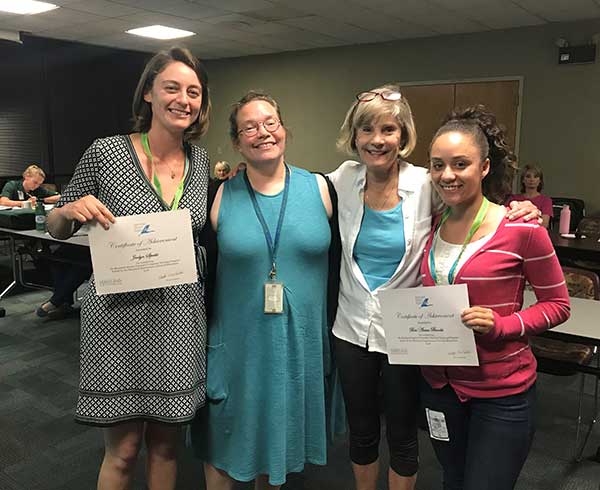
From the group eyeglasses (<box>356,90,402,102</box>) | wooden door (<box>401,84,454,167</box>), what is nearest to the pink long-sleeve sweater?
eyeglasses (<box>356,90,402,102</box>)

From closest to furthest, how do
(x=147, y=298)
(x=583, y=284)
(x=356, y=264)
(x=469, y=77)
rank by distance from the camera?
(x=147, y=298) → (x=356, y=264) → (x=583, y=284) → (x=469, y=77)

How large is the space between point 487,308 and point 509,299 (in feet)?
0.25

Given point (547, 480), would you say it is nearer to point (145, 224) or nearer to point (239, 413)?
point (239, 413)

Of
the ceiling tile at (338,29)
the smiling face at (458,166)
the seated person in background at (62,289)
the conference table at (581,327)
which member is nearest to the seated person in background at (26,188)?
the seated person in background at (62,289)

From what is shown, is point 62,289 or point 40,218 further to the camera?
point 62,289

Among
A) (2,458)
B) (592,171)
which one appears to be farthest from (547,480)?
(592,171)

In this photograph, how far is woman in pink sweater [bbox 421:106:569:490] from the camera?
4.55 ft

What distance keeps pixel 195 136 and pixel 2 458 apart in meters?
1.95

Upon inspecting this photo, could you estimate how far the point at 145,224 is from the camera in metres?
1.52

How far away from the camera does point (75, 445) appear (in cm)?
276

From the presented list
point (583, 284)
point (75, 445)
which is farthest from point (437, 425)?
point (75, 445)

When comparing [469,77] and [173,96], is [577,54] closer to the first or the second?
[469,77]

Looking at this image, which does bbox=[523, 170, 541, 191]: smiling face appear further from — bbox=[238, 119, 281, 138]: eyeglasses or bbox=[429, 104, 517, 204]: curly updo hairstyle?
bbox=[238, 119, 281, 138]: eyeglasses

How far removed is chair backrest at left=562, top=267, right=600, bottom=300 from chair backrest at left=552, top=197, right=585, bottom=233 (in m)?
3.08
